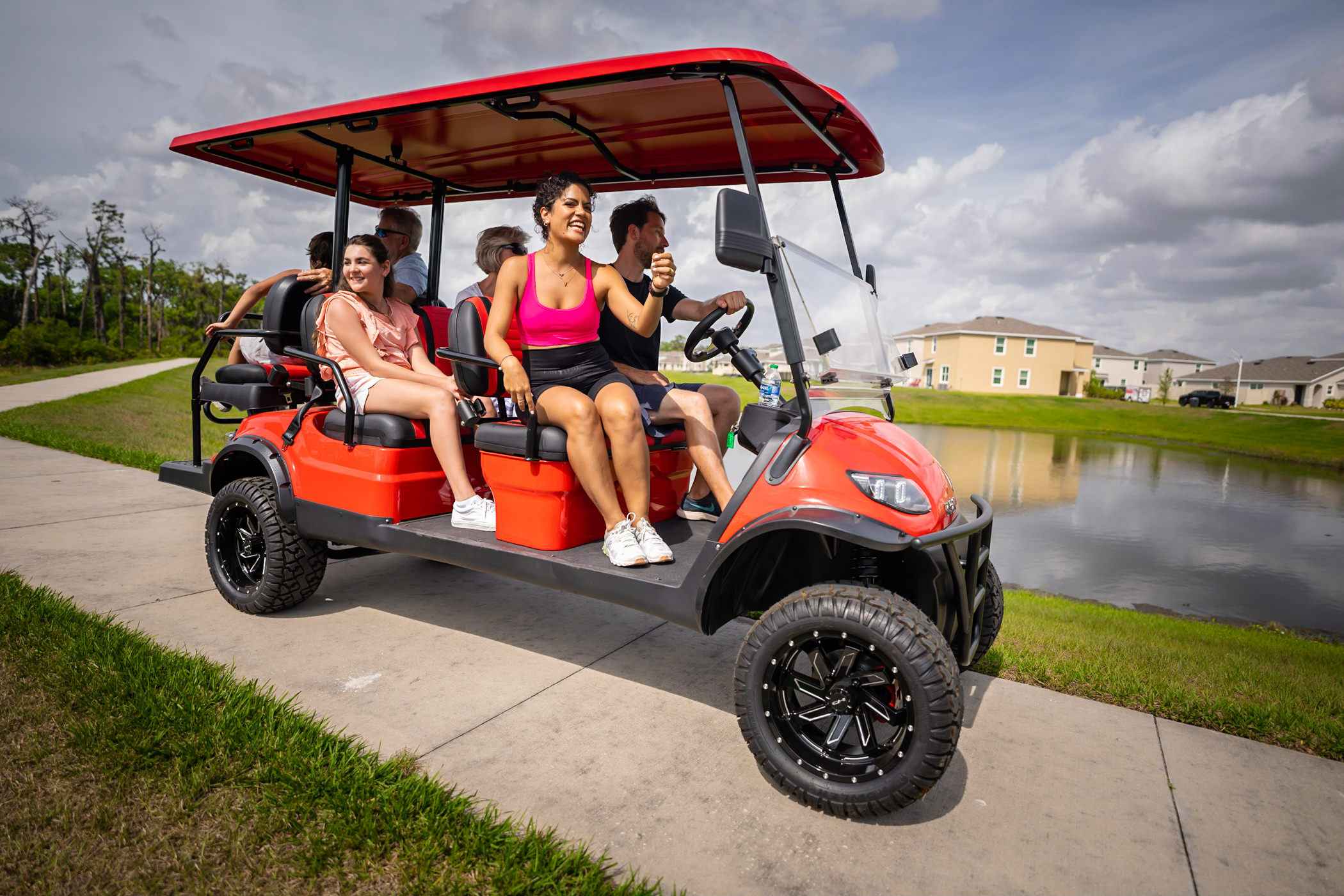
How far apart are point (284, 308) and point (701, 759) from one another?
10.5 ft

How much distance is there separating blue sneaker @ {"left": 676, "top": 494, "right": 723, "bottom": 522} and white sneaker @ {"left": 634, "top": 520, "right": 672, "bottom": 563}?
59 cm

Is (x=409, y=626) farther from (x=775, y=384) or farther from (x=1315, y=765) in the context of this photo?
(x=1315, y=765)

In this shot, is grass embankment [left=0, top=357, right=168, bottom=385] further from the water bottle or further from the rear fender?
the water bottle

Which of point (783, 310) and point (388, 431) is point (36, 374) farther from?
point (783, 310)

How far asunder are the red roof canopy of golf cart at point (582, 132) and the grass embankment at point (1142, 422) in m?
24.3

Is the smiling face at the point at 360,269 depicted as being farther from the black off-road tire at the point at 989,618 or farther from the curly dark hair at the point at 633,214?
the black off-road tire at the point at 989,618

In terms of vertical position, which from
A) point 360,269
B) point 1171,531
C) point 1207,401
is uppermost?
point 360,269

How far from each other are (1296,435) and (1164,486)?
668 inches

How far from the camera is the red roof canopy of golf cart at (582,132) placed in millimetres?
2746

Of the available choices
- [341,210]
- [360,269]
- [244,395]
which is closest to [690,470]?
[360,269]

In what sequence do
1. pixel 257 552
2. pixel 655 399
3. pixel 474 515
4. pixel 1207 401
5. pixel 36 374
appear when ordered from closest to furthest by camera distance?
pixel 474 515 → pixel 655 399 → pixel 257 552 → pixel 36 374 → pixel 1207 401

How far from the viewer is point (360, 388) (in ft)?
11.7

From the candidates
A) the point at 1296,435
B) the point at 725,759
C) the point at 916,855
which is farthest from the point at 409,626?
the point at 1296,435

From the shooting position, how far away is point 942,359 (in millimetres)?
59312
